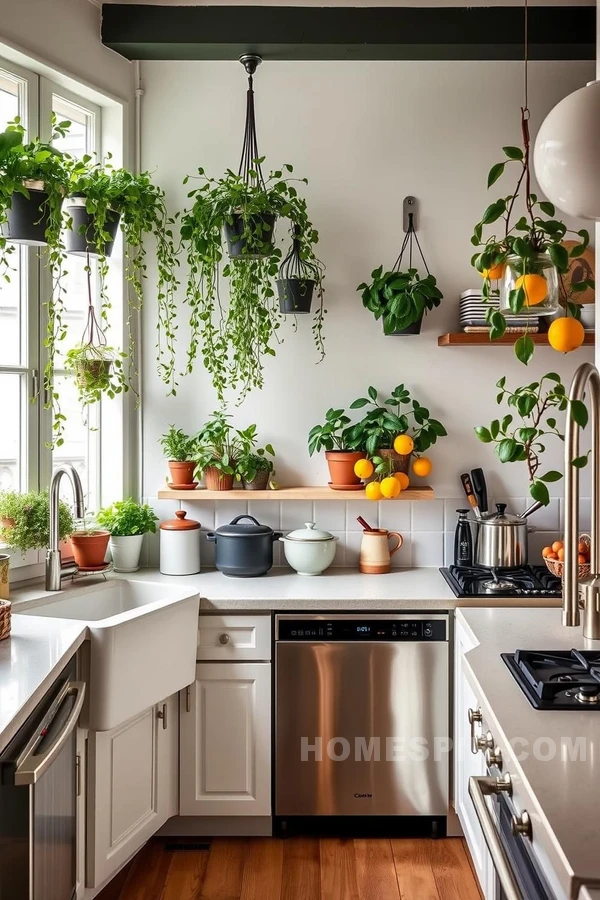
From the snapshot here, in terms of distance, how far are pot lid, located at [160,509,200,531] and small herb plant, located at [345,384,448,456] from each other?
27.6 inches

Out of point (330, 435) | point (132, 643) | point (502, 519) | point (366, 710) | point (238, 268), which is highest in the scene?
point (238, 268)

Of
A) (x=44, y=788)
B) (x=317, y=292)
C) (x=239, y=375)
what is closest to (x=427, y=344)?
(x=317, y=292)

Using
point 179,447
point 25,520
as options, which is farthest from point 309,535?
point 25,520

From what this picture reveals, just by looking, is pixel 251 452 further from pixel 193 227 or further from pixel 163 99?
pixel 163 99

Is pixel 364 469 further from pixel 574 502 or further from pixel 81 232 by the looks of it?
pixel 574 502

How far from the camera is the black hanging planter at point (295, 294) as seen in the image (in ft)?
10.6

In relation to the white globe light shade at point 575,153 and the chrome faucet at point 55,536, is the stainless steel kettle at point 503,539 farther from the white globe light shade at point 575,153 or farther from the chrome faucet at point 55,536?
the white globe light shade at point 575,153

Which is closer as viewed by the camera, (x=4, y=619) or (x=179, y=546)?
(x=4, y=619)

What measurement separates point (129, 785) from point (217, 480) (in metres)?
1.19

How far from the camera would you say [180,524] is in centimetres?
325

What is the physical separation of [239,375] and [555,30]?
1.80 metres

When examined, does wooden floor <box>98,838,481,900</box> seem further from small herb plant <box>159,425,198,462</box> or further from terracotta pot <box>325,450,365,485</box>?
small herb plant <box>159,425,198,462</box>

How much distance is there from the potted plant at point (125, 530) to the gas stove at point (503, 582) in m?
1.20

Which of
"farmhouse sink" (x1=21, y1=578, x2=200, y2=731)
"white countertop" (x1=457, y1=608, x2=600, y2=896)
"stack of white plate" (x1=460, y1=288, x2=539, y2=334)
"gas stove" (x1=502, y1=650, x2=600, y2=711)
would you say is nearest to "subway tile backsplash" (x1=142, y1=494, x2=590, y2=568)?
"farmhouse sink" (x1=21, y1=578, x2=200, y2=731)
